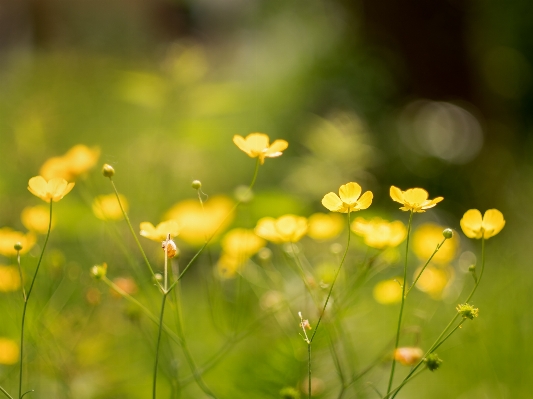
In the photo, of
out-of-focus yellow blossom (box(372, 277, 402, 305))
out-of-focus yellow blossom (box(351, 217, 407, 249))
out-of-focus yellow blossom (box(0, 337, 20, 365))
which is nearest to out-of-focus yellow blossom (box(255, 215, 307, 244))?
out-of-focus yellow blossom (box(351, 217, 407, 249))

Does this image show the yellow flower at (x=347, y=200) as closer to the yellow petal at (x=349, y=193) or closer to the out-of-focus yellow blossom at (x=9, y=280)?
the yellow petal at (x=349, y=193)

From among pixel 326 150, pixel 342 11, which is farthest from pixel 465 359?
pixel 342 11

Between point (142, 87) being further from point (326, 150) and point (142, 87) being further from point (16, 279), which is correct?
point (16, 279)

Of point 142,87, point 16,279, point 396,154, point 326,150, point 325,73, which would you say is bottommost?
point 396,154

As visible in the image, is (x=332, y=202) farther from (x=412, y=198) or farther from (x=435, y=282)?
(x=435, y=282)

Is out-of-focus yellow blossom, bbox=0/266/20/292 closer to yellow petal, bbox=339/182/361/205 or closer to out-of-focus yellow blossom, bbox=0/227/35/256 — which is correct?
out-of-focus yellow blossom, bbox=0/227/35/256
